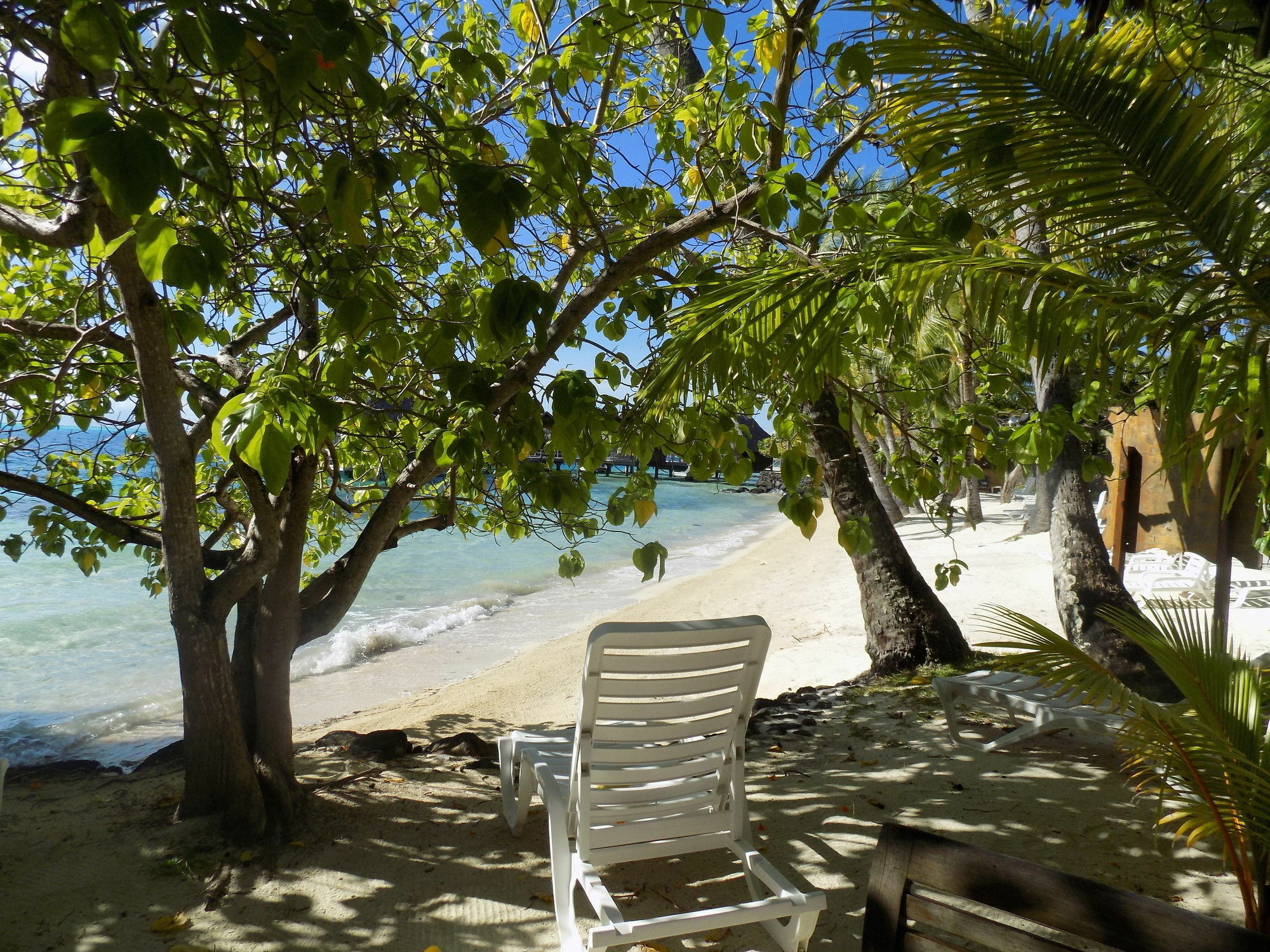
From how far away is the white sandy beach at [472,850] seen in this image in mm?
2973

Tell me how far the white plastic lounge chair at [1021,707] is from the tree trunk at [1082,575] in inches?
58.5

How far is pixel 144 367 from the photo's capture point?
3.21 m

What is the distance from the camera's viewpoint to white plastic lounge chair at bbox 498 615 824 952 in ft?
8.98

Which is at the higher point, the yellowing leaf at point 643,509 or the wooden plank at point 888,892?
the yellowing leaf at point 643,509

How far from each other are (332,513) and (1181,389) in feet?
15.8

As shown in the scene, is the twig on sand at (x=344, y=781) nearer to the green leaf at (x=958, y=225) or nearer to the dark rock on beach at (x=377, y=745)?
the dark rock on beach at (x=377, y=745)

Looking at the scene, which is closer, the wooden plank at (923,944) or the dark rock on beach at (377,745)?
the wooden plank at (923,944)

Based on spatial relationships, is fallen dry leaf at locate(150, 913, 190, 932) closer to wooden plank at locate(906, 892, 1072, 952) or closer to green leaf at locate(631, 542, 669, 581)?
green leaf at locate(631, 542, 669, 581)

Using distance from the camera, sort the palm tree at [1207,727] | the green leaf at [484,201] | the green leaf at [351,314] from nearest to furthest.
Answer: the green leaf at [484,201] < the palm tree at [1207,727] < the green leaf at [351,314]

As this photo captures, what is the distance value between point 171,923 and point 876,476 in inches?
491

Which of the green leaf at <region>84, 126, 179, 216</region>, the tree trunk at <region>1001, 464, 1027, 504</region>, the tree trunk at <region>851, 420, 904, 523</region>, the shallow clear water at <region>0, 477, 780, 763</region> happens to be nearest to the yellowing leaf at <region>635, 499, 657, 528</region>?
the green leaf at <region>84, 126, 179, 216</region>

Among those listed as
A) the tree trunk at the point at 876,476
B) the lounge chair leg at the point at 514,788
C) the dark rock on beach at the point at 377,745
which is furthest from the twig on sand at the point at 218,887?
the tree trunk at the point at 876,476

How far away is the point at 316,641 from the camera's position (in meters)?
13.1

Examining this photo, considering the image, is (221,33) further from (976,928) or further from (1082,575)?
(1082,575)
